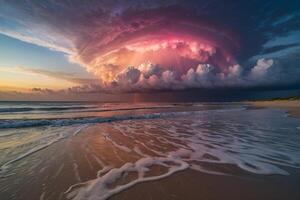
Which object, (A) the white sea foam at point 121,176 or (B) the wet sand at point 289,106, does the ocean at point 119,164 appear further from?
(B) the wet sand at point 289,106

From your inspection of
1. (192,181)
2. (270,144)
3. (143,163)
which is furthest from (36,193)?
(270,144)

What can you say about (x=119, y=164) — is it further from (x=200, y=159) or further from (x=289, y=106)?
(x=289, y=106)

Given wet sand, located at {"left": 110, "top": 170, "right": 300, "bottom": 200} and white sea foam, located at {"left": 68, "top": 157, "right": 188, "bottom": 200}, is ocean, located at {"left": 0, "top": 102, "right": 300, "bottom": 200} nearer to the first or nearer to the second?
white sea foam, located at {"left": 68, "top": 157, "right": 188, "bottom": 200}

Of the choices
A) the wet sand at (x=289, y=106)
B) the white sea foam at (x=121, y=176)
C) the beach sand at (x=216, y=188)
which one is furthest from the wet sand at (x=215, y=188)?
the wet sand at (x=289, y=106)

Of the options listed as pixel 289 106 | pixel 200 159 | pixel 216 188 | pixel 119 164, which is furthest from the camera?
pixel 289 106

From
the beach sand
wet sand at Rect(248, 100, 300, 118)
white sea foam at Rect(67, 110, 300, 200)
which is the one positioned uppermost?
the beach sand

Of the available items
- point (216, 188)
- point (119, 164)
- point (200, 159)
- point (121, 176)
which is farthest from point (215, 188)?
point (119, 164)

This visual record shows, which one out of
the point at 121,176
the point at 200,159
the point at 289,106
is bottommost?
the point at 289,106

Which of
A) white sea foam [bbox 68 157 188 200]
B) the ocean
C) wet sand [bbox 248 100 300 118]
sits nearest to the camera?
white sea foam [bbox 68 157 188 200]

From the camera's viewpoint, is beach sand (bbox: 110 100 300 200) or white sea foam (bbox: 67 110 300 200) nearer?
beach sand (bbox: 110 100 300 200)

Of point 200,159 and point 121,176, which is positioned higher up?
point 121,176

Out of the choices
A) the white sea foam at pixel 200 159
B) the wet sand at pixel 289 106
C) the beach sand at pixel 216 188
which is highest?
the beach sand at pixel 216 188

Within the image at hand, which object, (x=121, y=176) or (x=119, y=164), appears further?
(x=119, y=164)

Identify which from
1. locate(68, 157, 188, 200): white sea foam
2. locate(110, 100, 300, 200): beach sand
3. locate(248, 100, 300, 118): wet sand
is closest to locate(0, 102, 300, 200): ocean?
locate(68, 157, 188, 200): white sea foam
